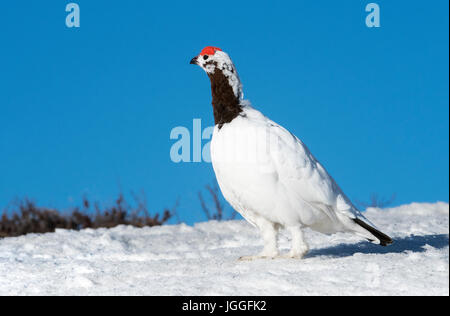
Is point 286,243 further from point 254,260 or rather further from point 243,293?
point 243,293

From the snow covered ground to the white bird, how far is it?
0.84 ft

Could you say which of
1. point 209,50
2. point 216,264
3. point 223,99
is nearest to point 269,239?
point 216,264

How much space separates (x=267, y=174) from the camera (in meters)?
4.15

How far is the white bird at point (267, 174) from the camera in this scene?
4188mm

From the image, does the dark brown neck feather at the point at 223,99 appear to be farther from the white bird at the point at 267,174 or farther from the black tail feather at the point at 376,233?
the black tail feather at the point at 376,233

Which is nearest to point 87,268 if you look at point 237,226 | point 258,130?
point 258,130

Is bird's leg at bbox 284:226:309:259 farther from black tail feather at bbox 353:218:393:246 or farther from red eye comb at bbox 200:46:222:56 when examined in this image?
red eye comb at bbox 200:46:222:56

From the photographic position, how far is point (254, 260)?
4.45m

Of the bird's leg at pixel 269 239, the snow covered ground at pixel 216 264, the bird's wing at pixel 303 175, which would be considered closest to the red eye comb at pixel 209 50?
the bird's wing at pixel 303 175

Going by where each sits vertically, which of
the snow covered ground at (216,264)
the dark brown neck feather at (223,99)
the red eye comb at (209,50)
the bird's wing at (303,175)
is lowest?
the snow covered ground at (216,264)

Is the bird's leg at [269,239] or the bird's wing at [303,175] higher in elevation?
the bird's wing at [303,175]

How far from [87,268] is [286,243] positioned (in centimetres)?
219

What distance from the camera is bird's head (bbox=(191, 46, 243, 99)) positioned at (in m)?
4.50

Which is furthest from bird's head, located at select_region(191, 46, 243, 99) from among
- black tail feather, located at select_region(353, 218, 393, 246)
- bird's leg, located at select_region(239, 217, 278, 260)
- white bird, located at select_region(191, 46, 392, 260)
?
black tail feather, located at select_region(353, 218, 393, 246)
